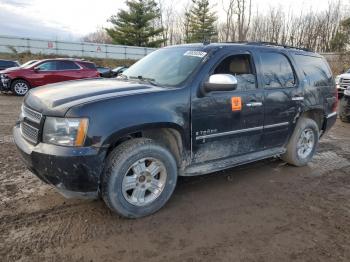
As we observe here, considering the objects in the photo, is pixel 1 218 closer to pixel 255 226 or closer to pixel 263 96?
pixel 255 226

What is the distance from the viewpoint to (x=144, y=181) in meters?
3.65

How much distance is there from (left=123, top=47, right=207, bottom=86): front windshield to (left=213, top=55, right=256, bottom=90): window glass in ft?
1.03

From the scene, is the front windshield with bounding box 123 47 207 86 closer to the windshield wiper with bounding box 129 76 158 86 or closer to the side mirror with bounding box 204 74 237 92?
the windshield wiper with bounding box 129 76 158 86

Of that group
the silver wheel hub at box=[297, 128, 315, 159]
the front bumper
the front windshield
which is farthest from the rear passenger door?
the front bumper

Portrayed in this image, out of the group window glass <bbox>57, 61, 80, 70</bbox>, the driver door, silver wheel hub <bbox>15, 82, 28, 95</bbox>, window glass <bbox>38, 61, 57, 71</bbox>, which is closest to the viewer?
the driver door

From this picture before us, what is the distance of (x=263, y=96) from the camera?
451 cm

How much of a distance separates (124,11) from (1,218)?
42897 millimetres

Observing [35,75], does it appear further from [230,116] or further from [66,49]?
[66,49]

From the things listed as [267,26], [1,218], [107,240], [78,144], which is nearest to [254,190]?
[107,240]

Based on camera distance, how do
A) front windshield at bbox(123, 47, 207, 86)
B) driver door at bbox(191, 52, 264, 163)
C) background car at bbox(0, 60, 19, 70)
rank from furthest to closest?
background car at bbox(0, 60, 19, 70)
front windshield at bbox(123, 47, 207, 86)
driver door at bbox(191, 52, 264, 163)

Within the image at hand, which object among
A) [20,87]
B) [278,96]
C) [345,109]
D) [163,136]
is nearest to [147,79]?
[163,136]

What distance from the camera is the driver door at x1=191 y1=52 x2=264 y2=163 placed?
390 cm

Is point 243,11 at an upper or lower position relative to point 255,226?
upper

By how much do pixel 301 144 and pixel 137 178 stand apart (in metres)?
3.18
